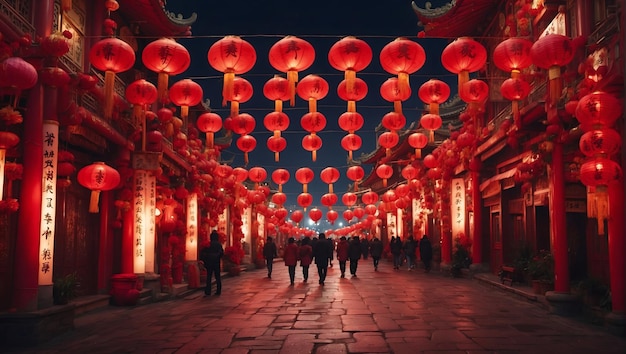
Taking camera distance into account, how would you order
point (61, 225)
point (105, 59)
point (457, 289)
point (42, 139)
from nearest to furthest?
point (42, 139) < point (105, 59) < point (61, 225) < point (457, 289)

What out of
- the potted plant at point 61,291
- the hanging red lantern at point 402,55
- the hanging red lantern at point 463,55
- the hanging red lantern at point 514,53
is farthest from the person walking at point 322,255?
the potted plant at point 61,291

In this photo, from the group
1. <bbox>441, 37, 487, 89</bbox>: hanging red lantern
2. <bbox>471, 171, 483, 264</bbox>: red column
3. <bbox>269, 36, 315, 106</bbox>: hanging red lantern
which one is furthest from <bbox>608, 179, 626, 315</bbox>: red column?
<bbox>471, 171, 483, 264</bbox>: red column

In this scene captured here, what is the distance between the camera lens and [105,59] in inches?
351

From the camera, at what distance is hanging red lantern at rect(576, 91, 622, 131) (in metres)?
8.04

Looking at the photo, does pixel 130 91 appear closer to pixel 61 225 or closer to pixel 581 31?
pixel 61 225

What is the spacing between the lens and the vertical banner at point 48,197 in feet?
27.2

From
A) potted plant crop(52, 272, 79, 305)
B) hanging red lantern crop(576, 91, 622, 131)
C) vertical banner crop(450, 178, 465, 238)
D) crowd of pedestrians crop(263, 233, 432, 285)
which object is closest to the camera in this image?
hanging red lantern crop(576, 91, 622, 131)

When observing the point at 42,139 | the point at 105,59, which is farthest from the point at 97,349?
the point at 105,59

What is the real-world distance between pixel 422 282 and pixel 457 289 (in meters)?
2.40

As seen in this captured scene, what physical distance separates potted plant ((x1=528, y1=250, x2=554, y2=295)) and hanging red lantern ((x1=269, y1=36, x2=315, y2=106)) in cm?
635

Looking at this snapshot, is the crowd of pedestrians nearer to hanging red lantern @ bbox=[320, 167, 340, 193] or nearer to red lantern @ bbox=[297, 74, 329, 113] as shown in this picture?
hanging red lantern @ bbox=[320, 167, 340, 193]

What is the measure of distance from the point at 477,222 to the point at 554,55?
992 centimetres

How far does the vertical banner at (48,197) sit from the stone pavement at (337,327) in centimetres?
119

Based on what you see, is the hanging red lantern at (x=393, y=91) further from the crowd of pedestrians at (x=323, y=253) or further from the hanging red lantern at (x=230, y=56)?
the crowd of pedestrians at (x=323, y=253)
